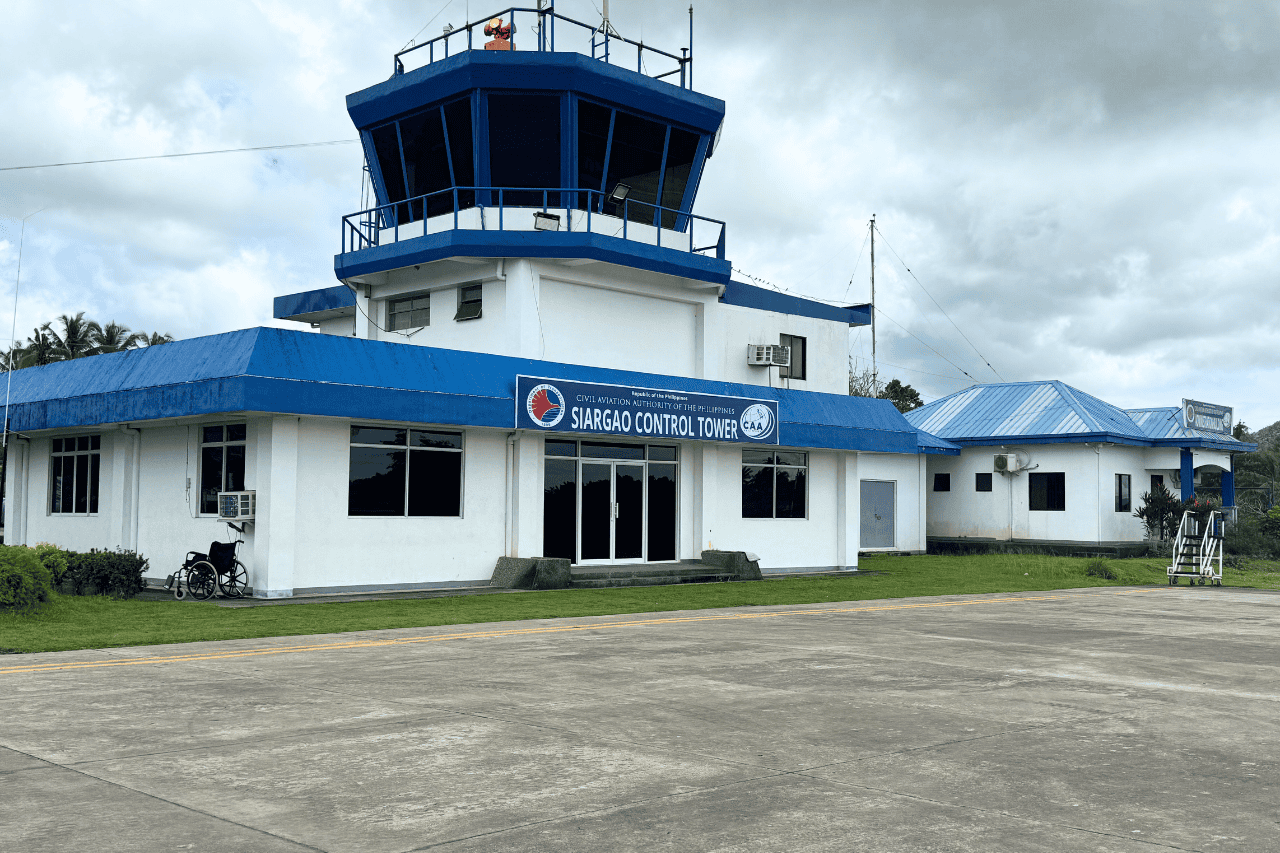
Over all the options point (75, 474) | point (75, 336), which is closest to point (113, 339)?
point (75, 336)

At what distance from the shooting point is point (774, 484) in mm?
29234

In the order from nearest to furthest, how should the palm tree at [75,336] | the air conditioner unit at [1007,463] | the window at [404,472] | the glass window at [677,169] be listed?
the window at [404,472], the glass window at [677,169], the air conditioner unit at [1007,463], the palm tree at [75,336]

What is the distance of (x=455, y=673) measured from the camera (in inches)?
442

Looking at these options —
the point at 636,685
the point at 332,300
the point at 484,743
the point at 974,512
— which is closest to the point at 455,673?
the point at 636,685

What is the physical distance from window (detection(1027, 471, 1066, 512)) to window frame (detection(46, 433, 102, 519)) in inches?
1175

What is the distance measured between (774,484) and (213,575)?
573 inches

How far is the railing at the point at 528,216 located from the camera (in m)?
25.3

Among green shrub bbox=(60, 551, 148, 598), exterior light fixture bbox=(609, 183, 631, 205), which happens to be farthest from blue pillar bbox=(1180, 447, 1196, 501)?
green shrub bbox=(60, 551, 148, 598)

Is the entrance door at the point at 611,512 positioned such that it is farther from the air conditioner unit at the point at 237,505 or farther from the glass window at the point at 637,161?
the air conditioner unit at the point at 237,505

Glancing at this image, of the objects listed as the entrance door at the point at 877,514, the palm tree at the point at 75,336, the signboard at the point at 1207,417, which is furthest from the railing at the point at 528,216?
the palm tree at the point at 75,336

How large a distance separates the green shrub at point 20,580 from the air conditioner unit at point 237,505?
12.9 feet

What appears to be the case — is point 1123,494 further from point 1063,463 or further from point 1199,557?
point 1199,557

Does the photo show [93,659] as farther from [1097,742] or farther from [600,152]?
[600,152]

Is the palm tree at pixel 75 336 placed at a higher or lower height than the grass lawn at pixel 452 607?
higher
